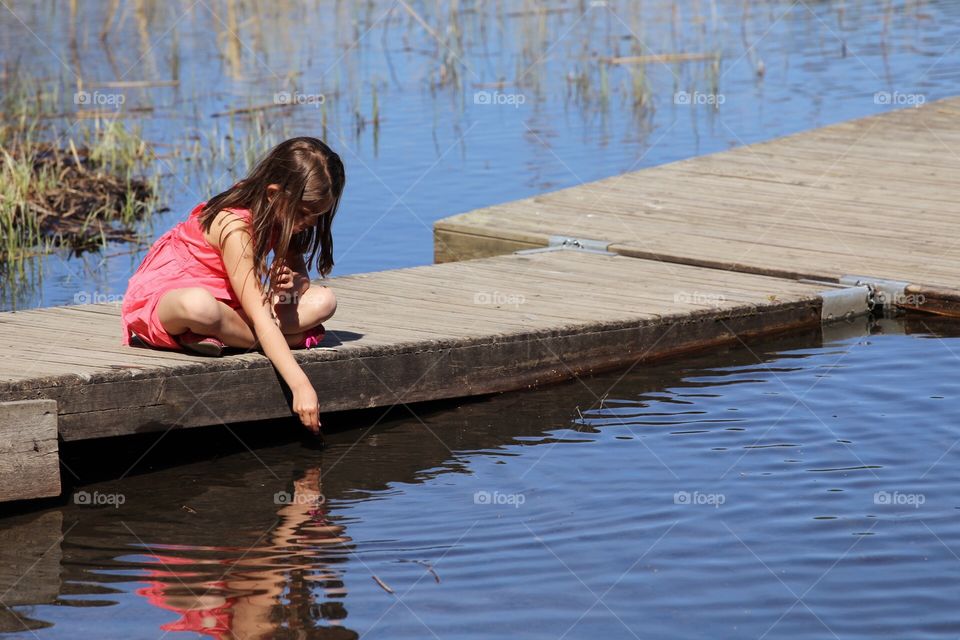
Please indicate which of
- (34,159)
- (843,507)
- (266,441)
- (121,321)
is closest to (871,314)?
(843,507)

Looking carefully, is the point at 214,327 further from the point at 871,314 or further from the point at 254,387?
the point at 871,314

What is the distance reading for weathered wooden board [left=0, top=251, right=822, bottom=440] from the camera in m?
5.60

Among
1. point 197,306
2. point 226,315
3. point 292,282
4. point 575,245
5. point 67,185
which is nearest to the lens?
point 197,306

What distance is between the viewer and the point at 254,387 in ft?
19.4

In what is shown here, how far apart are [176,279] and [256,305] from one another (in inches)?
16.4

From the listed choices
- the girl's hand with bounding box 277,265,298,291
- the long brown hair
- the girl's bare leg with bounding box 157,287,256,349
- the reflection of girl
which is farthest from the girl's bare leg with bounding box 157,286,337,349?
the reflection of girl

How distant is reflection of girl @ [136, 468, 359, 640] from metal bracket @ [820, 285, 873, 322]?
3.63 metres

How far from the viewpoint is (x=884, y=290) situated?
7.84 metres

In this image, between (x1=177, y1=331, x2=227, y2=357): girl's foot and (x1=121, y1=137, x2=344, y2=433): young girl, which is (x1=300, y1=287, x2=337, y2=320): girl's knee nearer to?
(x1=121, y1=137, x2=344, y2=433): young girl

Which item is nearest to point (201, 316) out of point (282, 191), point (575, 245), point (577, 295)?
point (282, 191)

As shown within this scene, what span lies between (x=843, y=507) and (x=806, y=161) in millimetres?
5879

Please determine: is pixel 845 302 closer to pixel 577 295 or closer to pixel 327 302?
pixel 577 295

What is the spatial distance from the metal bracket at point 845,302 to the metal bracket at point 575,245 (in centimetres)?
151

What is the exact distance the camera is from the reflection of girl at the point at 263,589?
4488mm
